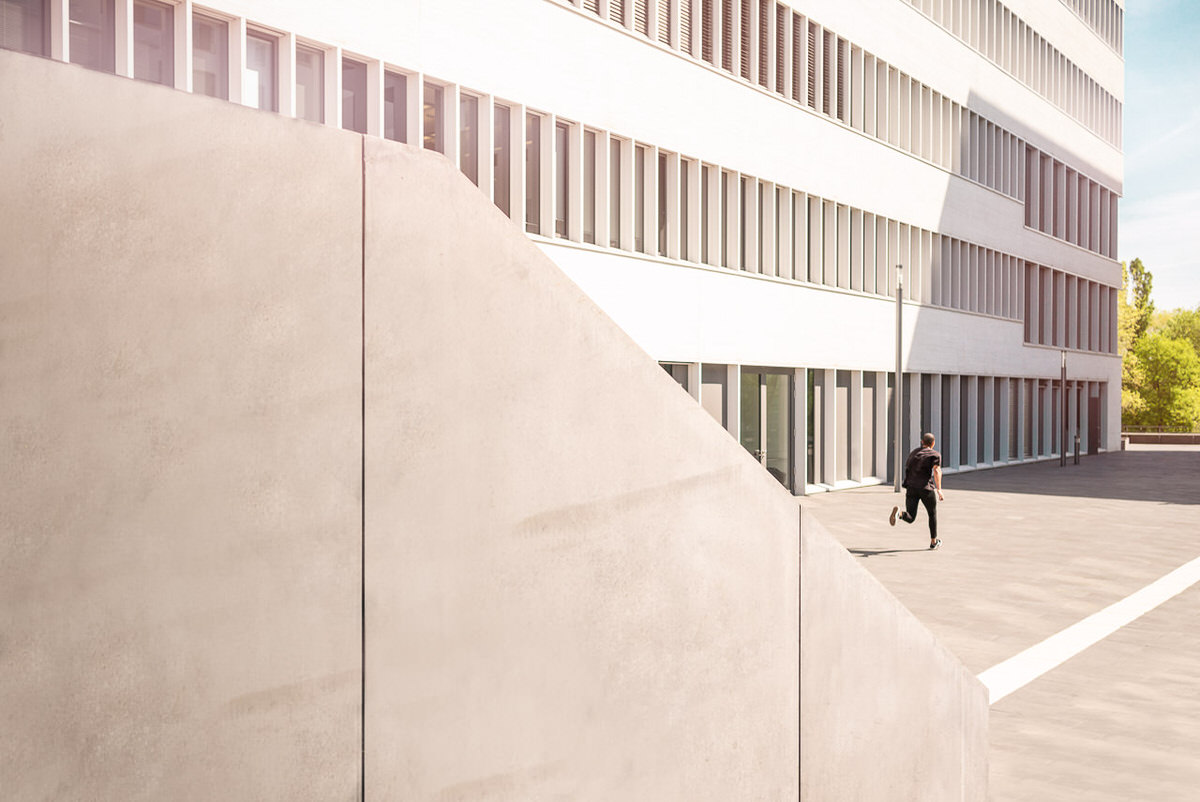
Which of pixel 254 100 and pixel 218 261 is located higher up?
pixel 254 100

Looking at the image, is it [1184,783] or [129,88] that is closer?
[129,88]

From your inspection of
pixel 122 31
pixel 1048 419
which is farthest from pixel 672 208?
pixel 1048 419

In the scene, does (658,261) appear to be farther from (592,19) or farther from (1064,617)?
(1064,617)

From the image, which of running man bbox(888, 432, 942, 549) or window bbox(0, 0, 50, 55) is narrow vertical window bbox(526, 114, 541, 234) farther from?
window bbox(0, 0, 50, 55)

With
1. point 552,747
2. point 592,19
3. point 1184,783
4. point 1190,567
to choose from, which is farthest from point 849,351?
point 552,747

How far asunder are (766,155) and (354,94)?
43.0 ft

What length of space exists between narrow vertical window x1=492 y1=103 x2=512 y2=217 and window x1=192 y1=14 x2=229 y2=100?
5469 mm

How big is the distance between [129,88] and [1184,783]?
22.1ft

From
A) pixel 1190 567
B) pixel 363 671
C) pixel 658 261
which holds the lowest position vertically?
pixel 1190 567

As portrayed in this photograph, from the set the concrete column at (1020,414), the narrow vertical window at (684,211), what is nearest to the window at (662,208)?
the narrow vertical window at (684,211)

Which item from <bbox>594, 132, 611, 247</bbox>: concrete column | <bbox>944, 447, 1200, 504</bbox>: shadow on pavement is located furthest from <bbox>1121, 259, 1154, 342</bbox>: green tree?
<bbox>594, 132, 611, 247</bbox>: concrete column

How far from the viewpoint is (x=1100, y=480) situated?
37.9m

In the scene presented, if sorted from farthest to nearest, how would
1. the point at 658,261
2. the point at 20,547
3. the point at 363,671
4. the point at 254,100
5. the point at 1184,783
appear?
1. the point at 658,261
2. the point at 254,100
3. the point at 1184,783
4. the point at 363,671
5. the point at 20,547

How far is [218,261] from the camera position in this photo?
10.4ft
